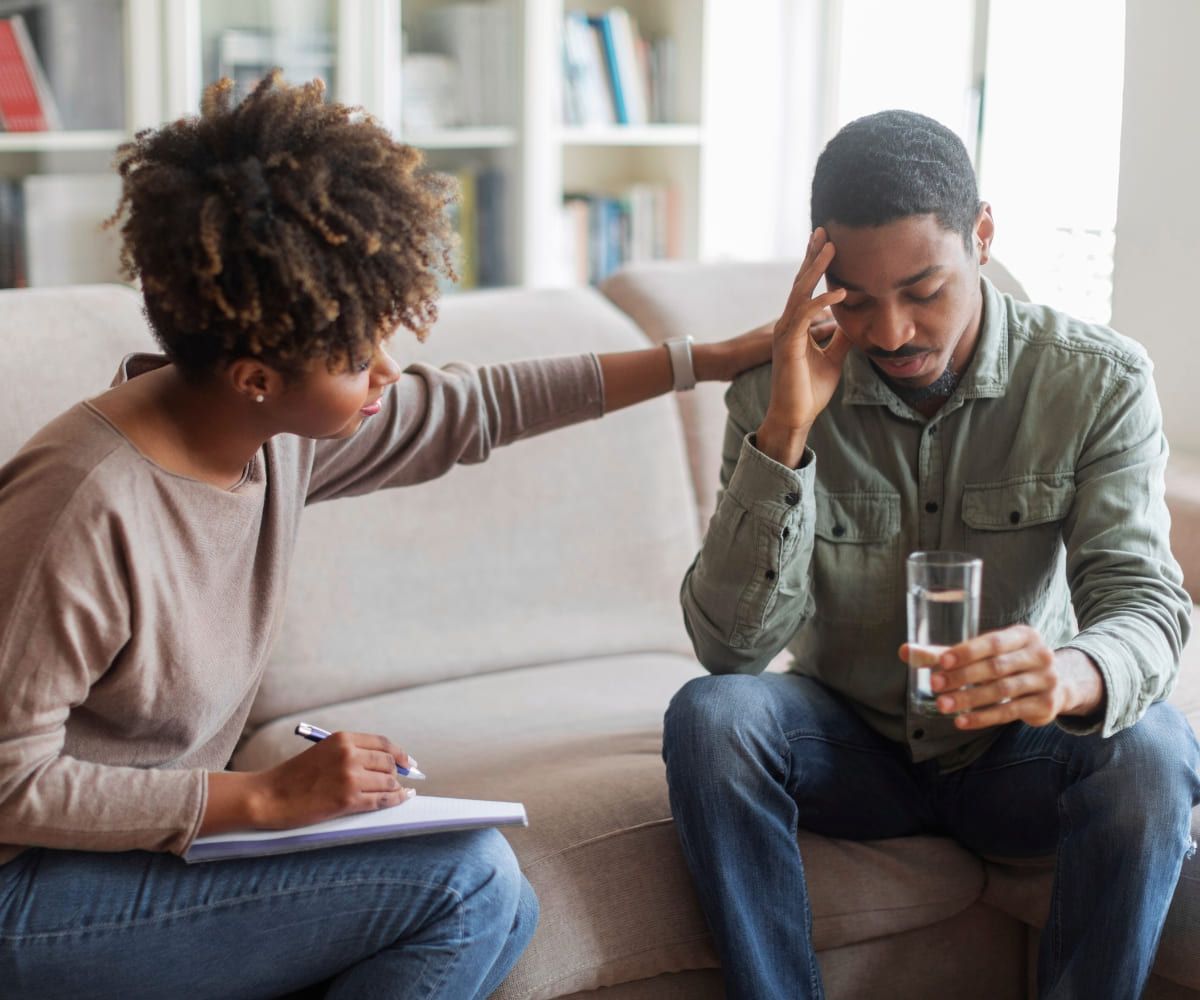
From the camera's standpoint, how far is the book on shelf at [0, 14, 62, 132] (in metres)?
2.93

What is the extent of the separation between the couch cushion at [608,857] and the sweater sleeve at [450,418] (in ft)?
1.12

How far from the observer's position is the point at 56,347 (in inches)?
69.2

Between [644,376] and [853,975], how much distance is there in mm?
699

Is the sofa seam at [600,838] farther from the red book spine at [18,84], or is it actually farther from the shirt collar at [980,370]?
the red book spine at [18,84]

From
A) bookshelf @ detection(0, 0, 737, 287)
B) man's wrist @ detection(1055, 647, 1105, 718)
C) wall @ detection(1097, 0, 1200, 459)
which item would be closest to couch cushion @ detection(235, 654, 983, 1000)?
man's wrist @ detection(1055, 647, 1105, 718)

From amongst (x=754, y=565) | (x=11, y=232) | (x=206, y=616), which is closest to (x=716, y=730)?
(x=754, y=565)

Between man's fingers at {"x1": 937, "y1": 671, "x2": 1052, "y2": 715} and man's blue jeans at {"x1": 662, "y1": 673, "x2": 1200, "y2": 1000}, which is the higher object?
man's fingers at {"x1": 937, "y1": 671, "x2": 1052, "y2": 715}

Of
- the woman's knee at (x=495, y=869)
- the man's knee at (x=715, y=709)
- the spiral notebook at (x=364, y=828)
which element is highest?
the man's knee at (x=715, y=709)

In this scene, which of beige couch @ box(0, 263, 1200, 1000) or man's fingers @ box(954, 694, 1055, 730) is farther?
beige couch @ box(0, 263, 1200, 1000)

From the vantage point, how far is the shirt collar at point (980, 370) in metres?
1.56

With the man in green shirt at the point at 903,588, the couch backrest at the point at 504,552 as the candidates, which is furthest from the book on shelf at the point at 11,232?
the man in green shirt at the point at 903,588

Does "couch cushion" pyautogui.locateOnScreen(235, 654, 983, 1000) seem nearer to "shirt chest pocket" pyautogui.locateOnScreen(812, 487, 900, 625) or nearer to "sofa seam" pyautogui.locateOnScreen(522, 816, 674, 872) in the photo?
"sofa seam" pyautogui.locateOnScreen(522, 816, 674, 872)

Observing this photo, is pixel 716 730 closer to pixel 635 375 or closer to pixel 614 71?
pixel 635 375

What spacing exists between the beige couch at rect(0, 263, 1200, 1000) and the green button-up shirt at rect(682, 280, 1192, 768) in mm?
200
